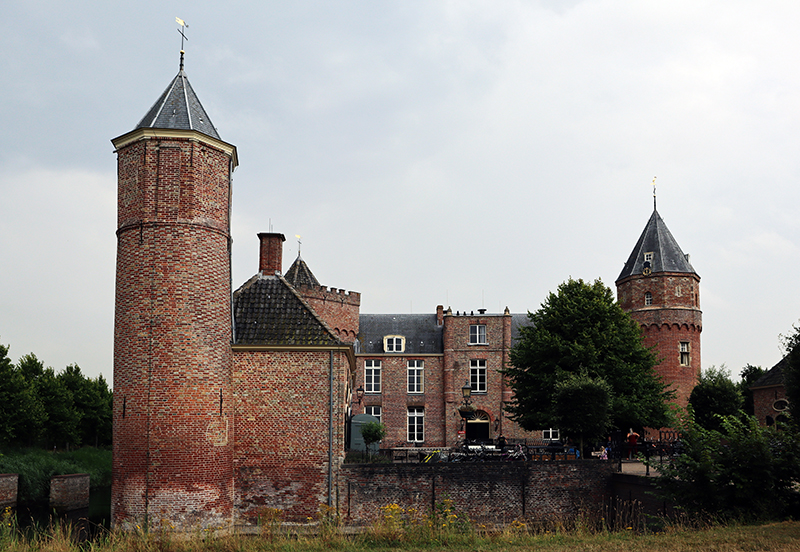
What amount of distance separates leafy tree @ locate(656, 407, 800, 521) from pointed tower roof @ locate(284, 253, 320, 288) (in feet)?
89.3

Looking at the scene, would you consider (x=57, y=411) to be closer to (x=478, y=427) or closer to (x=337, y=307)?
(x=337, y=307)

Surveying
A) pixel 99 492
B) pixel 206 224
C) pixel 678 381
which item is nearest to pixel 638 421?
pixel 678 381

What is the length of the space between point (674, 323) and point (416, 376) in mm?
15603

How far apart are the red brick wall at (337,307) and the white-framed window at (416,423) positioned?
19.4 ft

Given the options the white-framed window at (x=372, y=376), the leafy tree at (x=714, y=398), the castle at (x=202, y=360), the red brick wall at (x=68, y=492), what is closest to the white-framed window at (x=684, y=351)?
the leafy tree at (x=714, y=398)

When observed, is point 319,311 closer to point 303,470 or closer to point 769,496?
point 303,470

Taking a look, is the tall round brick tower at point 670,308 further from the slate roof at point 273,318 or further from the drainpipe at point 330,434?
the drainpipe at point 330,434

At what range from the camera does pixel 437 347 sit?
4247 cm

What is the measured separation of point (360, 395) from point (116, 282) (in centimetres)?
2468

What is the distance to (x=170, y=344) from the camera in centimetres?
1644

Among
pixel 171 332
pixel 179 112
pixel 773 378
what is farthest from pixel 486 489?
pixel 773 378

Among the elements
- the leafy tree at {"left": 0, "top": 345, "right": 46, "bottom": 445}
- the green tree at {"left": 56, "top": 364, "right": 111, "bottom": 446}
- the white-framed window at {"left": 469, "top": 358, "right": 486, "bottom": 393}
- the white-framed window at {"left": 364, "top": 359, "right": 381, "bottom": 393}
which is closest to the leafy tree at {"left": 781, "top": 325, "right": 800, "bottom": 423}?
the white-framed window at {"left": 469, "top": 358, "right": 486, "bottom": 393}

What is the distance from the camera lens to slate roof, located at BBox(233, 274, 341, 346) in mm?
18625

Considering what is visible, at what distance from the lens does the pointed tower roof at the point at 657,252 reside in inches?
1534
